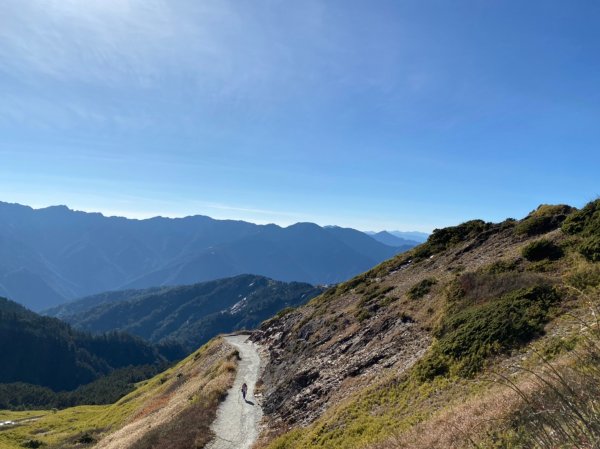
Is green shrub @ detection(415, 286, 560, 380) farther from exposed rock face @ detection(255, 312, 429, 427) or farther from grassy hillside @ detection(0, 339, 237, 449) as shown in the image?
grassy hillside @ detection(0, 339, 237, 449)

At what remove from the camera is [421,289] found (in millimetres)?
38156

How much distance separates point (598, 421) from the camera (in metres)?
5.37

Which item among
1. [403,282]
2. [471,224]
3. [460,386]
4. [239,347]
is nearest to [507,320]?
[460,386]

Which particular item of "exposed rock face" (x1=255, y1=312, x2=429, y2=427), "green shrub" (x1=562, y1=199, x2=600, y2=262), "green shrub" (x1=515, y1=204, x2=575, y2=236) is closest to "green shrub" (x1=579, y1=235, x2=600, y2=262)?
"green shrub" (x1=562, y1=199, x2=600, y2=262)

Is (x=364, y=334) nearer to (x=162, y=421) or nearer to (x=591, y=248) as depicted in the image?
(x=591, y=248)

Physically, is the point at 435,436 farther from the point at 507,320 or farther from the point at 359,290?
the point at 359,290

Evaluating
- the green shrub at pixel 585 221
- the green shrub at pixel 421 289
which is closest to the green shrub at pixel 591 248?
the green shrub at pixel 585 221

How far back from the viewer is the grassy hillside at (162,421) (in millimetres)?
32812

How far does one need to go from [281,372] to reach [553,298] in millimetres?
28096

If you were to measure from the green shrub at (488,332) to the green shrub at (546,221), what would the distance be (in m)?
19.1

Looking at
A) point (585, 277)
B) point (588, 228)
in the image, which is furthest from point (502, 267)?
point (585, 277)

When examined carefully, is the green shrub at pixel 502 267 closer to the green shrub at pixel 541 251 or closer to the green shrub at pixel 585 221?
the green shrub at pixel 541 251

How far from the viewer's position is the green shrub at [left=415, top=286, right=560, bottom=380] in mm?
21438

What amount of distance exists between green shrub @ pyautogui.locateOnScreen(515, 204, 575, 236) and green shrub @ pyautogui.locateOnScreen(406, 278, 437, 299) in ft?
40.0
